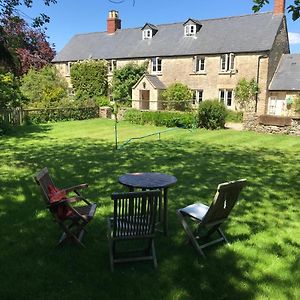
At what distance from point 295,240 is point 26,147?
13892 mm

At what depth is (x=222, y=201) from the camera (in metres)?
5.52

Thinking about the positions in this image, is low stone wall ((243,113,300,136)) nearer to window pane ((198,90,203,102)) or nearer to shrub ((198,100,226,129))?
shrub ((198,100,226,129))

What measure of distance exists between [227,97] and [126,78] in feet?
38.5

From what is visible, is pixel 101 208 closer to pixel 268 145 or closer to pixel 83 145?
pixel 83 145

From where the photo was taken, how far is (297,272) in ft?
17.3

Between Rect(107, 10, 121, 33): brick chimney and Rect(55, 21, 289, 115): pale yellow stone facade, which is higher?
Rect(107, 10, 121, 33): brick chimney

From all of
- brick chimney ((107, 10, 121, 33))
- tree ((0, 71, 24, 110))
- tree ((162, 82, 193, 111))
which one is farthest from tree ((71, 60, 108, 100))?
tree ((0, 71, 24, 110))

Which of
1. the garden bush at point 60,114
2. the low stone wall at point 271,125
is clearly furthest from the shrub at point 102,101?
the low stone wall at point 271,125

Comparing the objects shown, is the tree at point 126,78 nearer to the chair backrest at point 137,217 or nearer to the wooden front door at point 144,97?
the wooden front door at point 144,97

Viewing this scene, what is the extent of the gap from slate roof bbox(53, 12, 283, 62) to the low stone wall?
10.6m

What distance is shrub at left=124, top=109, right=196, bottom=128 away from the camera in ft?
84.2

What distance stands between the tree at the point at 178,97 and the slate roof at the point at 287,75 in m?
7.91

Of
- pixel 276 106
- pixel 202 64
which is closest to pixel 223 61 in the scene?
pixel 202 64

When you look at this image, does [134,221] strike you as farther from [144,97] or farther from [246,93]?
[144,97]
